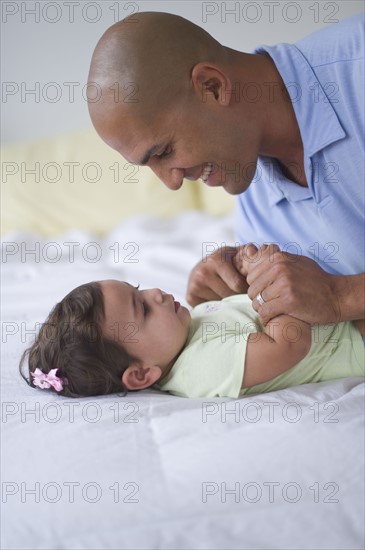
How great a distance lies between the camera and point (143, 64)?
0.95m

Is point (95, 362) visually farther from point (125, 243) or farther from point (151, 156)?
point (125, 243)

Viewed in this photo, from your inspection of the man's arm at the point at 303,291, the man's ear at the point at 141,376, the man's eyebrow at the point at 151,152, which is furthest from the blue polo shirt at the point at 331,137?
the man's ear at the point at 141,376

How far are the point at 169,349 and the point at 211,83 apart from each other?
389mm

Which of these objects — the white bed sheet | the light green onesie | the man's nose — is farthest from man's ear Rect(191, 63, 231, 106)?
the white bed sheet

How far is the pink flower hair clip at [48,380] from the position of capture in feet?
3.17

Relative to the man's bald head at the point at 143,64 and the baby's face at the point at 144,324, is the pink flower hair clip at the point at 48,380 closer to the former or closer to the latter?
the baby's face at the point at 144,324

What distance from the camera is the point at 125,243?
186 centimetres

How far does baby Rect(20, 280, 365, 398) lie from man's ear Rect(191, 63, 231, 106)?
0.30m

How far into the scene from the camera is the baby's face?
1.00 m

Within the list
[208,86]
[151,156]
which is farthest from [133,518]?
[208,86]

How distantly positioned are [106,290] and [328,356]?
0.34 metres

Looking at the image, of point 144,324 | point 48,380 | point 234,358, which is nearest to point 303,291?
point 234,358

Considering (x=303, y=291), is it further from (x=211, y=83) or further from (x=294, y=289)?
(x=211, y=83)

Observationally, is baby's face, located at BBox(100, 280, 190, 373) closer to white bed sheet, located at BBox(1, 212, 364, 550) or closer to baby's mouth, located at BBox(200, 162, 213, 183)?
white bed sheet, located at BBox(1, 212, 364, 550)
